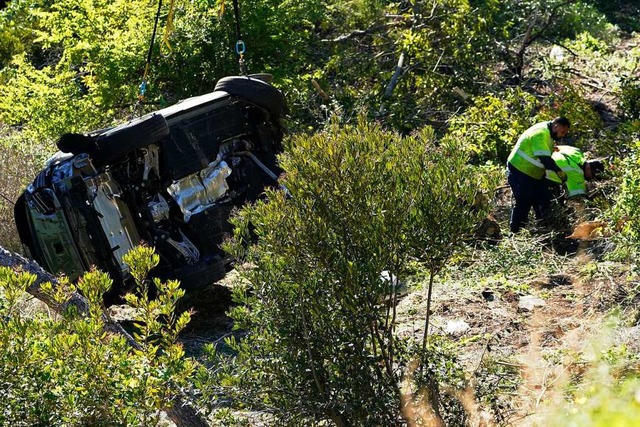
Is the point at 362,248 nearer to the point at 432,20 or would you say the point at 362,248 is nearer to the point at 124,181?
the point at 124,181

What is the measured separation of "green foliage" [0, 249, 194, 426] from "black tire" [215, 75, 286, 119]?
4.53 metres

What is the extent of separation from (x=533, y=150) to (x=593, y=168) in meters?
0.68

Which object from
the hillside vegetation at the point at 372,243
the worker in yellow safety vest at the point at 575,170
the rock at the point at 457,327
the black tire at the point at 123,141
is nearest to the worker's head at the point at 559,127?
the worker in yellow safety vest at the point at 575,170

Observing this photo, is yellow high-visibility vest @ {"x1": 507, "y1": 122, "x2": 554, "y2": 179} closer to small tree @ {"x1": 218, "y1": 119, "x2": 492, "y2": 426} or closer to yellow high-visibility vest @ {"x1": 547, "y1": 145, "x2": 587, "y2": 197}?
yellow high-visibility vest @ {"x1": 547, "y1": 145, "x2": 587, "y2": 197}

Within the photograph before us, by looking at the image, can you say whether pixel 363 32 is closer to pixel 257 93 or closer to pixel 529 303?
pixel 257 93

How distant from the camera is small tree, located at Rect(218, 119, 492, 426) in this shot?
17.5ft

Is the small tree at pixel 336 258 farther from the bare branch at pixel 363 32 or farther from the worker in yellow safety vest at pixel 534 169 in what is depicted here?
the bare branch at pixel 363 32

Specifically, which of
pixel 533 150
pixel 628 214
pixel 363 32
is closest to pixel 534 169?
pixel 533 150

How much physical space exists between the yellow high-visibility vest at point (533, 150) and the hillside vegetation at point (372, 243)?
52 cm

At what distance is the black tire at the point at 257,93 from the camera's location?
9.31m

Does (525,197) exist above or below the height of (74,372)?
below

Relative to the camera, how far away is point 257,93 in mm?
9328

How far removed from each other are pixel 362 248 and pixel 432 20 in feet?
29.3

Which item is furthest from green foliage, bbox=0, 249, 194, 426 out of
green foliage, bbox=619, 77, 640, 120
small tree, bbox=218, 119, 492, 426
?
green foliage, bbox=619, 77, 640, 120
